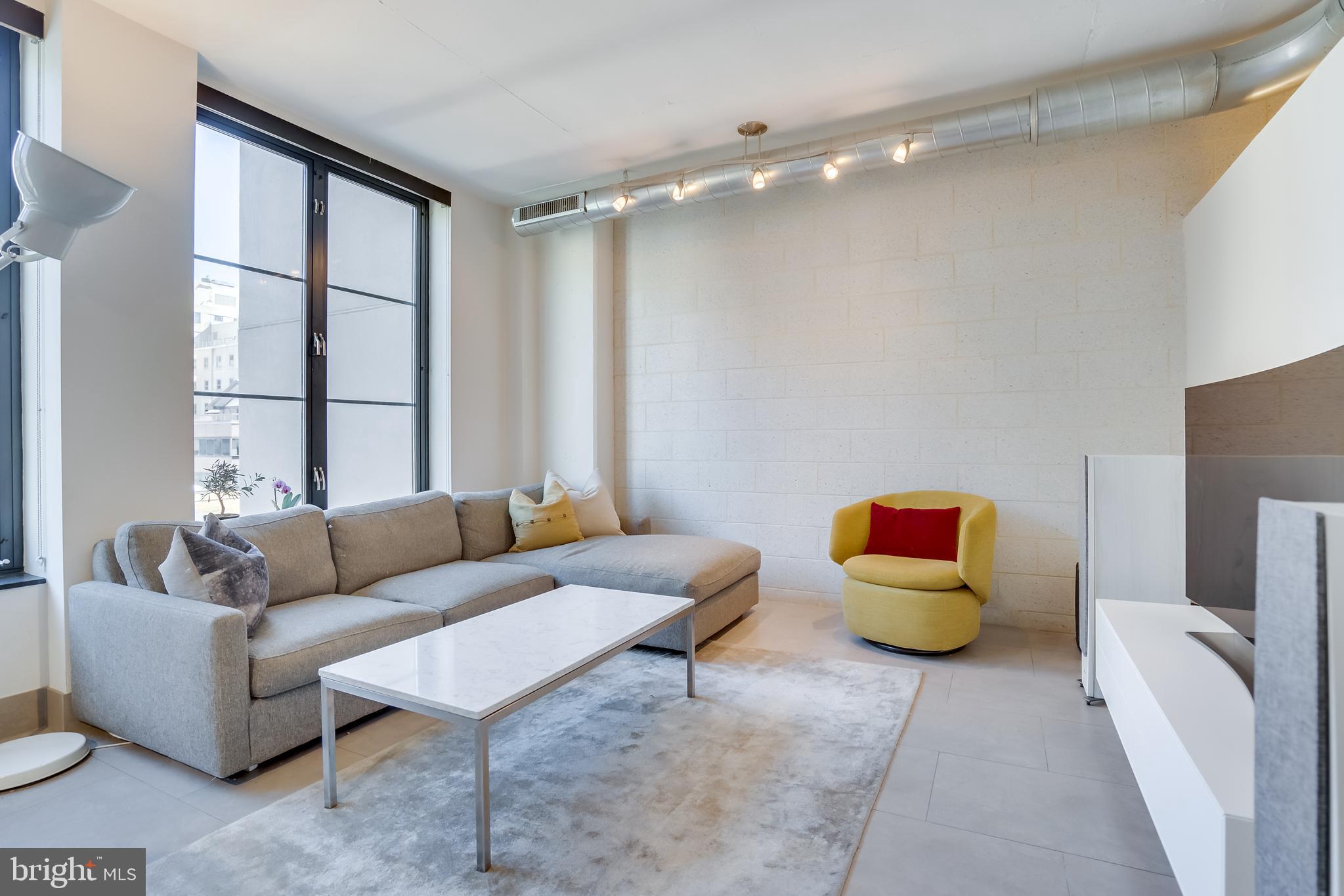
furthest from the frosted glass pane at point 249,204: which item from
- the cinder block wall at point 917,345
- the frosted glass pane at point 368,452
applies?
the cinder block wall at point 917,345

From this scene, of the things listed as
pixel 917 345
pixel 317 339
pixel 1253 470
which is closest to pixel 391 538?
pixel 317 339

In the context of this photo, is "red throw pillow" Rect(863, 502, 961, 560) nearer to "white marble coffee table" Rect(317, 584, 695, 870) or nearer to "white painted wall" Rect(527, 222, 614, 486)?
"white marble coffee table" Rect(317, 584, 695, 870)

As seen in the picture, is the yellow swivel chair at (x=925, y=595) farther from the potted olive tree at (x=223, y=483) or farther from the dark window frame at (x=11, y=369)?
the dark window frame at (x=11, y=369)

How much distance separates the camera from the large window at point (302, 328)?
349 centimetres

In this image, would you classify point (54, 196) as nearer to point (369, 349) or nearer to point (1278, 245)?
point (369, 349)

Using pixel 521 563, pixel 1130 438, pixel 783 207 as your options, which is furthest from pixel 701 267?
pixel 1130 438

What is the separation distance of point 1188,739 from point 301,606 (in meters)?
3.13

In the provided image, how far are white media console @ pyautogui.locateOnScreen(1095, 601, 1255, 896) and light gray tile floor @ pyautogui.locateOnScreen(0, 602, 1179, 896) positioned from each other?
0.26m

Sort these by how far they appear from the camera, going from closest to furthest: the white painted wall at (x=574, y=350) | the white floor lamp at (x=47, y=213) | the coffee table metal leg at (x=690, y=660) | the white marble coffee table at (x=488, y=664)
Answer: the white marble coffee table at (x=488, y=664)
the white floor lamp at (x=47, y=213)
the coffee table metal leg at (x=690, y=660)
the white painted wall at (x=574, y=350)

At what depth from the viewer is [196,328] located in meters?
3.42

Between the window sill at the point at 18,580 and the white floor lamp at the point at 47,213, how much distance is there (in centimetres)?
60

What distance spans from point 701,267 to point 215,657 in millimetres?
3792

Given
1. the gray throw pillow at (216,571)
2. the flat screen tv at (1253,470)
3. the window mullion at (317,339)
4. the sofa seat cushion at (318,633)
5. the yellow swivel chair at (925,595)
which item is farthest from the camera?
the window mullion at (317,339)

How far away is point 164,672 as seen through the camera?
2.30m
